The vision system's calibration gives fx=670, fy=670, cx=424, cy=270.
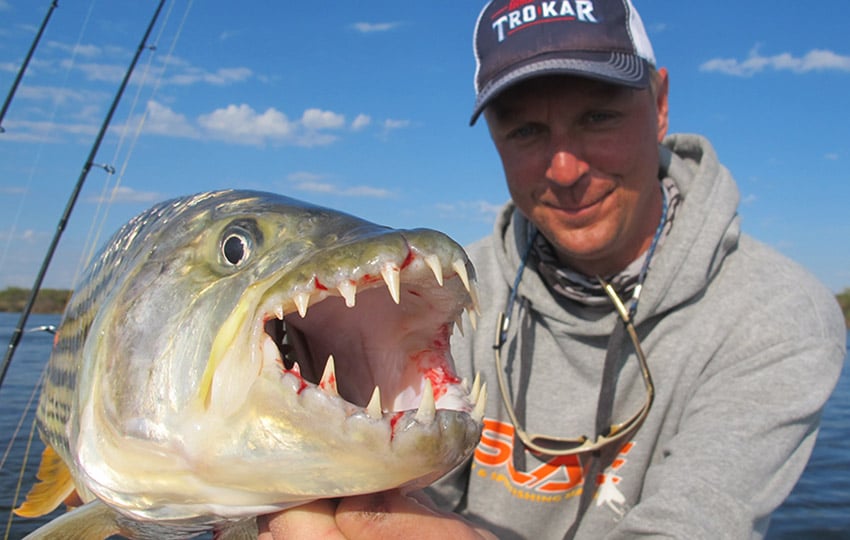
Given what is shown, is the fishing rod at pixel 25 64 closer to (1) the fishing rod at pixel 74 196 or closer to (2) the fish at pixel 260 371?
(1) the fishing rod at pixel 74 196

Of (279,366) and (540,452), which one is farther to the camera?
(540,452)

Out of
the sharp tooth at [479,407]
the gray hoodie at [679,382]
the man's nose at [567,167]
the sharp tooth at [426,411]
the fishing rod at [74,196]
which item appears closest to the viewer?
the sharp tooth at [426,411]

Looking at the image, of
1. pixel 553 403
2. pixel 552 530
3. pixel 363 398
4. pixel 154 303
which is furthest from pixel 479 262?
pixel 154 303

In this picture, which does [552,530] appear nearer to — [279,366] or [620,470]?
[620,470]

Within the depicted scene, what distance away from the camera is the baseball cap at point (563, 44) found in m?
2.54

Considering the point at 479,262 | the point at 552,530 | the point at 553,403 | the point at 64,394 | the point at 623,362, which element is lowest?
the point at 552,530

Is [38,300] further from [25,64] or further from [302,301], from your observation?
[302,301]

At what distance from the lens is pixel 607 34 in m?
2.64

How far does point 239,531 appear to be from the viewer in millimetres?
1507

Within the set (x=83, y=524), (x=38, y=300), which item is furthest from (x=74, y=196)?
(x=38, y=300)

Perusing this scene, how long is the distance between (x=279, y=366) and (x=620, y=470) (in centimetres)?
197

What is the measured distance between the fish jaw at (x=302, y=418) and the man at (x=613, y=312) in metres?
1.27

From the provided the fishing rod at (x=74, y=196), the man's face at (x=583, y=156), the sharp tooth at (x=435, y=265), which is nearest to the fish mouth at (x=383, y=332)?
the sharp tooth at (x=435, y=265)

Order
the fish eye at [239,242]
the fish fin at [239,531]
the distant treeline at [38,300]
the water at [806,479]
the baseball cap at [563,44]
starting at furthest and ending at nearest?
1. the distant treeline at [38,300]
2. the water at [806,479]
3. the baseball cap at [563,44]
4. the fish fin at [239,531]
5. the fish eye at [239,242]
